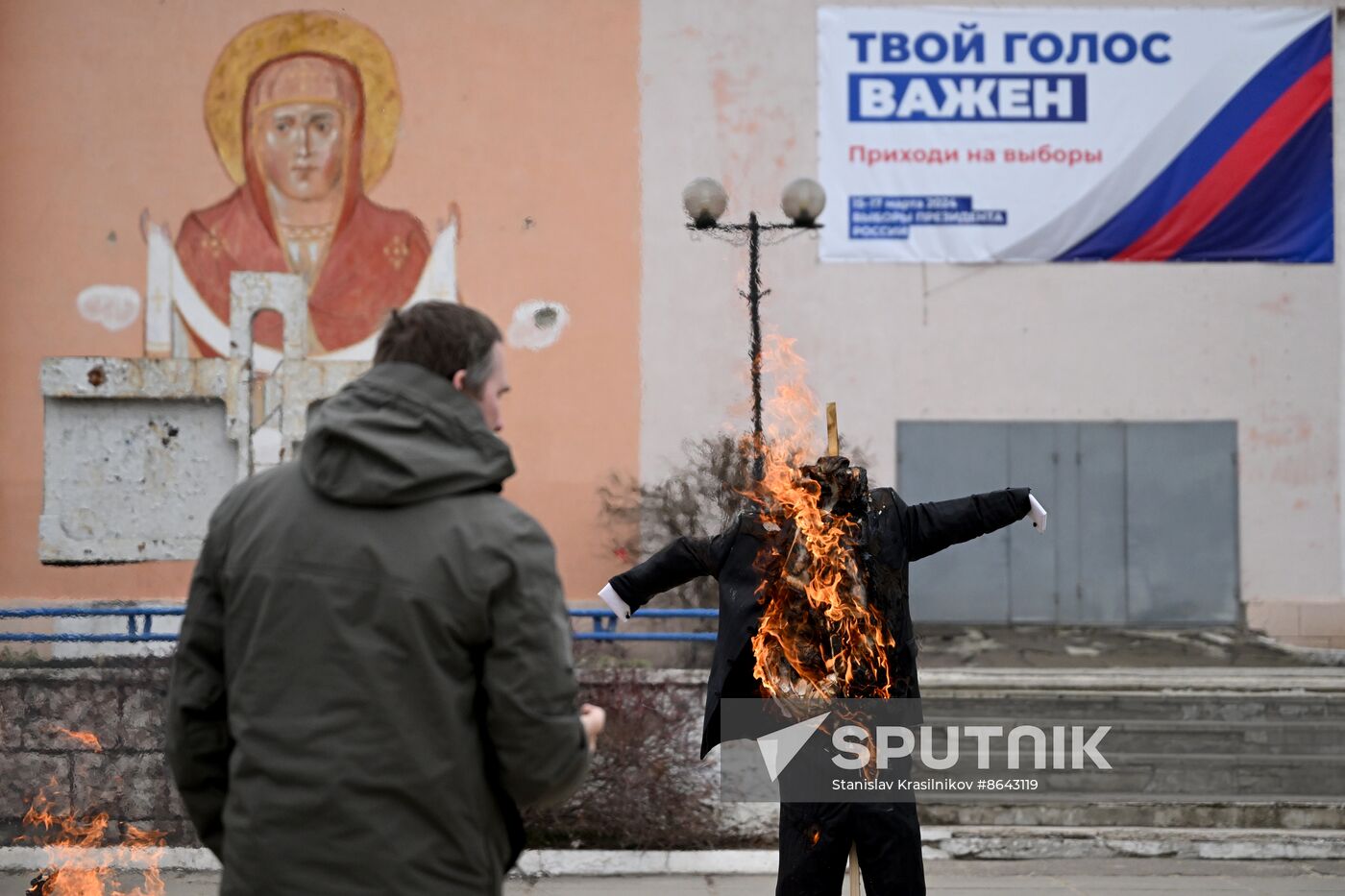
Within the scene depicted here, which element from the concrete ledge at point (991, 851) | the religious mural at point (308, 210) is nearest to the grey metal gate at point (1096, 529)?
the religious mural at point (308, 210)

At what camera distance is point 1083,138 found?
19203mm

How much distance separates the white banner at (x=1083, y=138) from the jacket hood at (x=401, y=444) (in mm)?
17018

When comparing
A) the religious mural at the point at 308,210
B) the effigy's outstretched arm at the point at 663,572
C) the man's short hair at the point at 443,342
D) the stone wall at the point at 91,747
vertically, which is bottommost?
the stone wall at the point at 91,747

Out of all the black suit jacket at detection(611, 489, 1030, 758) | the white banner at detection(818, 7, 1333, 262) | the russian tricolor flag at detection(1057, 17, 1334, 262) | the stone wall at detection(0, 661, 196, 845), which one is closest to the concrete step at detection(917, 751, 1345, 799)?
the black suit jacket at detection(611, 489, 1030, 758)

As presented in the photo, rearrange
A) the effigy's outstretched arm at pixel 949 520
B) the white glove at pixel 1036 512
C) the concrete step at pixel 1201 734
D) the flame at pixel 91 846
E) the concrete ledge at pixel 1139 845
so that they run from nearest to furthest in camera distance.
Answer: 1. the effigy's outstretched arm at pixel 949 520
2. the white glove at pixel 1036 512
3. the flame at pixel 91 846
4. the concrete ledge at pixel 1139 845
5. the concrete step at pixel 1201 734

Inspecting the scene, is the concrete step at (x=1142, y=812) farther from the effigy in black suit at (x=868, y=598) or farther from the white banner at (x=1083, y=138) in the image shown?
the white banner at (x=1083, y=138)

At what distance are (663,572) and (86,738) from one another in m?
3.65

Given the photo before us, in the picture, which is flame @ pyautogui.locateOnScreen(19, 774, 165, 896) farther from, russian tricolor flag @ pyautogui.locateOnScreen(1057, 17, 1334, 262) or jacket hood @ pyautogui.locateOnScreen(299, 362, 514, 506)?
russian tricolor flag @ pyautogui.locateOnScreen(1057, 17, 1334, 262)

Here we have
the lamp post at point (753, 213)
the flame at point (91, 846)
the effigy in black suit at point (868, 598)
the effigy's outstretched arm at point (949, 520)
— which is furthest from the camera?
the lamp post at point (753, 213)

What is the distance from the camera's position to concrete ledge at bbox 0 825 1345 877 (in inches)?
288

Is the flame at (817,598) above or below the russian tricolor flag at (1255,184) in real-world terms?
below

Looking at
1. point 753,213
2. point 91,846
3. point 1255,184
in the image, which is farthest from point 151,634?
point 1255,184

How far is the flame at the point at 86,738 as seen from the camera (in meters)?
7.39

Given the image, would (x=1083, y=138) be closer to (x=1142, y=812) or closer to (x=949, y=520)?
(x=1142, y=812)
